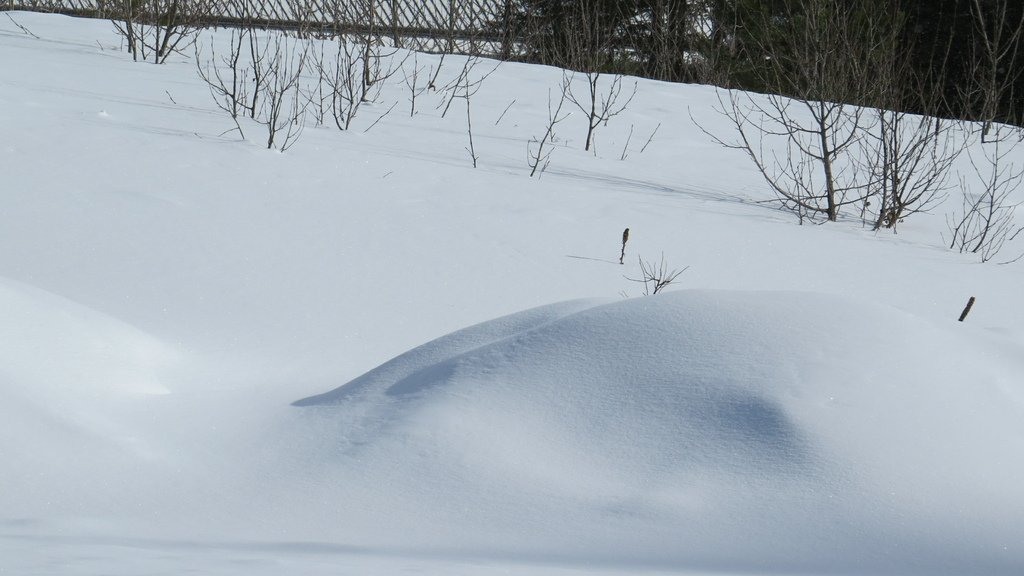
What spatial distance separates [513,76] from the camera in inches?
424

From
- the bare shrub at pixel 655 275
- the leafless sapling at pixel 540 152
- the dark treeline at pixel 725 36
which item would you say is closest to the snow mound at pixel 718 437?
the bare shrub at pixel 655 275

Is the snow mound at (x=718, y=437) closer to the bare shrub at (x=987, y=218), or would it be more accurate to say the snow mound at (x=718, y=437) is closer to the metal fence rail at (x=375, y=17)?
the bare shrub at (x=987, y=218)

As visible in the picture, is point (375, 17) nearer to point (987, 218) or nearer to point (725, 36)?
point (725, 36)

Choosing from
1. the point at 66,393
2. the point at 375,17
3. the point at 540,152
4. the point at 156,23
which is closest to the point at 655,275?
the point at 540,152

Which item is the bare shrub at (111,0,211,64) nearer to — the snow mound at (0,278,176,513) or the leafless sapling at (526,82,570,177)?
the leafless sapling at (526,82,570,177)

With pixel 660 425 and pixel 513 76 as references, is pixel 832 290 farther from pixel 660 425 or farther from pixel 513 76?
pixel 513 76

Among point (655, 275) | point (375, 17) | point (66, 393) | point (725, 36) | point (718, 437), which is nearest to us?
point (718, 437)

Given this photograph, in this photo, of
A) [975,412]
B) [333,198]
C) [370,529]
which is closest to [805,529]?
[975,412]

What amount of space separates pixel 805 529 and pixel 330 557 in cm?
101

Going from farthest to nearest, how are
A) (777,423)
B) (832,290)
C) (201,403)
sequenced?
(832,290), (201,403), (777,423)

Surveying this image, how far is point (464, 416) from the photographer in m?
2.62

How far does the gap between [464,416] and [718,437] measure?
0.65 metres

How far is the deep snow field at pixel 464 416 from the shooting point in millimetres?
2131

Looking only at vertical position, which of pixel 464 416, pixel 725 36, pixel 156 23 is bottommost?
pixel 464 416
